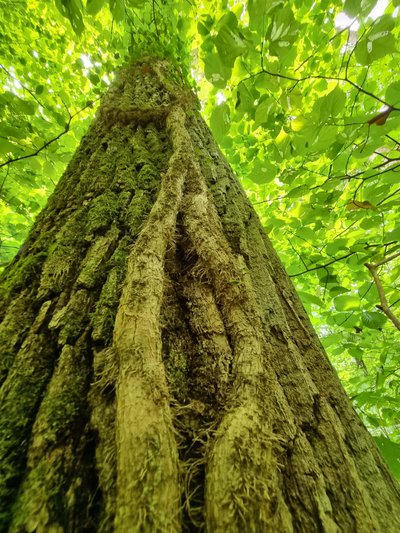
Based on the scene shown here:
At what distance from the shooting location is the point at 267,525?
1.47ft

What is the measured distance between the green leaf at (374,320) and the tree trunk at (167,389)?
0.92 m

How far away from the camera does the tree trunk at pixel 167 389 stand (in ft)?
1.61

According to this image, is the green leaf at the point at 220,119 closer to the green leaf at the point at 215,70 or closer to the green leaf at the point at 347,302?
the green leaf at the point at 215,70

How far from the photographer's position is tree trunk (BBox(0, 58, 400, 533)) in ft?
1.61

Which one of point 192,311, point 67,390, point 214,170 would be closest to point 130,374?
point 67,390

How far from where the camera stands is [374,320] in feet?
5.69

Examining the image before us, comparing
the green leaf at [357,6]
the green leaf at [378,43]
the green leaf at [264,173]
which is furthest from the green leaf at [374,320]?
the green leaf at [357,6]

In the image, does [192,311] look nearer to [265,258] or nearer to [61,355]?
[61,355]

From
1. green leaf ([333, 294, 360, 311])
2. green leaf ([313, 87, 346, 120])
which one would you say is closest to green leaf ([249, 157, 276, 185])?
green leaf ([313, 87, 346, 120])

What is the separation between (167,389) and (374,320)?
169 cm

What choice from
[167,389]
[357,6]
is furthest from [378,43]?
[167,389]

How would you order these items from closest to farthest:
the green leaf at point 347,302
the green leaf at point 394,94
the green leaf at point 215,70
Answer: the green leaf at point 215,70 → the green leaf at point 394,94 → the green leaf at point 347,302

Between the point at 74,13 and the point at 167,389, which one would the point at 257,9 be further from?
the point at 167,389

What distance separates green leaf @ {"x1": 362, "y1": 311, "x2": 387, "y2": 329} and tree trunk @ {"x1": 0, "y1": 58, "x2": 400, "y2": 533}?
92 centimetres
